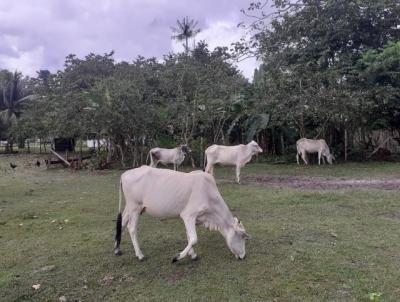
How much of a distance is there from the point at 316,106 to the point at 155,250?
44.0 ft

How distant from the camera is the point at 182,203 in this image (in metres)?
6.43

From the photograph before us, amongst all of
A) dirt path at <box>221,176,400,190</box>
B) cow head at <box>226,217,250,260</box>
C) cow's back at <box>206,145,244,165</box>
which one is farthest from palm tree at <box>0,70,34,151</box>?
cow head at <box>226,217,250,260</box>

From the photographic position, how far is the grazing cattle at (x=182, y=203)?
6320 millimetres

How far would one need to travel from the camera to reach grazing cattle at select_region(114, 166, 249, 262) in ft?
20.7

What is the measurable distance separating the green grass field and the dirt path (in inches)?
53.3

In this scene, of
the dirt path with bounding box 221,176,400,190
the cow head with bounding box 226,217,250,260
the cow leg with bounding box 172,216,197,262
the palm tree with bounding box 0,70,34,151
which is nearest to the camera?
the cow leg with bounding box 172,216,197,262

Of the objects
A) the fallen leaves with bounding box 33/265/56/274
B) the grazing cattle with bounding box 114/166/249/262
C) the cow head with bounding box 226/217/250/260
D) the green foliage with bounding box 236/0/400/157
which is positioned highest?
the green foliage with bounding box 236/0/400/157

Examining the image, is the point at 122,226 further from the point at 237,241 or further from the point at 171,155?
the point at 171,155

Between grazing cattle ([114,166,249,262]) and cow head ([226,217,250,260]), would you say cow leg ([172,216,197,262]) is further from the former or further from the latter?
cow head ([226,217,250,260])

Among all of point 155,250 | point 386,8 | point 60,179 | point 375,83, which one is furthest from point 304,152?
point 155,250

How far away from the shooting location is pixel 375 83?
20109mm

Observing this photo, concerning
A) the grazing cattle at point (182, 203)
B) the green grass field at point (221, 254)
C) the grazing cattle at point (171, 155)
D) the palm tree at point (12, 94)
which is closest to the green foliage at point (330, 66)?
the grazing cattle at point (171, 155)

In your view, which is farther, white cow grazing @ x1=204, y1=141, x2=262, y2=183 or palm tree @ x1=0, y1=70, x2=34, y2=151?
palm tree @ x1=0, y1=70, x2=34, y2=151

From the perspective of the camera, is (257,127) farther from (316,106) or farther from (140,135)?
(140,135)
